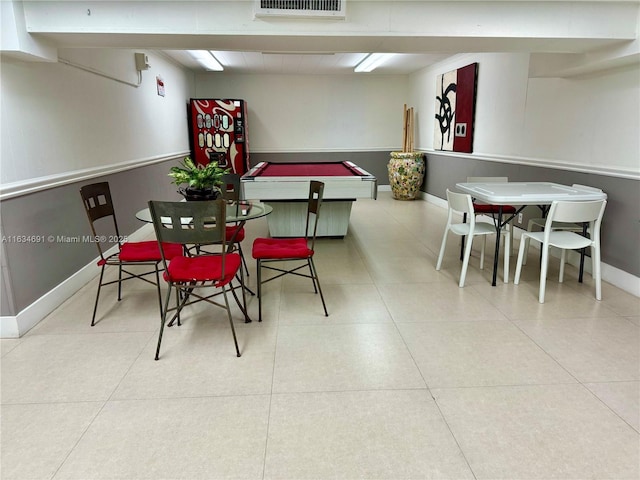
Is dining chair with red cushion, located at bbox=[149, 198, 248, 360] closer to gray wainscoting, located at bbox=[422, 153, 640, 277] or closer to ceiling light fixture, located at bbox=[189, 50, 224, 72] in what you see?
gray wainscoting, located at bbox=[422, 153, 640, 277]

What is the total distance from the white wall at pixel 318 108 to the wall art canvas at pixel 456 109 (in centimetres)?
175

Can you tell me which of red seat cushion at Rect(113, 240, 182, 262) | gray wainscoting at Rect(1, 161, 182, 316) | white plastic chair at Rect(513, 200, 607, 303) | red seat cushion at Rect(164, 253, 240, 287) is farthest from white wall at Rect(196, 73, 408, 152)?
red seat cushion at Rect(164, 253, 240, 287)

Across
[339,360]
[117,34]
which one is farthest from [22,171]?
[339,360]

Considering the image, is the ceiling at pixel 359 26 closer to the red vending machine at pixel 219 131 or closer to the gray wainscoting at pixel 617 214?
the gray wainscoting at pixel 617 214

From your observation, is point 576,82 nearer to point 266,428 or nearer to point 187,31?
point 187,31

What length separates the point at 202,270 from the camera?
2.60m

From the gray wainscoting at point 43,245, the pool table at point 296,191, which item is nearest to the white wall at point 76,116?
the gray wainscoting at point 43,245

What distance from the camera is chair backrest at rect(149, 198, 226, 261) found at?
2.34m

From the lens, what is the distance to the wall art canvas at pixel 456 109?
6.40 metres

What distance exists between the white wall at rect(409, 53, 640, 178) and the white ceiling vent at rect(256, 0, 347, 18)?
8.48 ft

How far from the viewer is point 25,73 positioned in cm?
300

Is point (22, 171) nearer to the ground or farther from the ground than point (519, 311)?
farther from the ground

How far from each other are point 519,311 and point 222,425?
2.34 metres

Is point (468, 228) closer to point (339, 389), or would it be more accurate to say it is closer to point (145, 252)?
point (339, 389)
